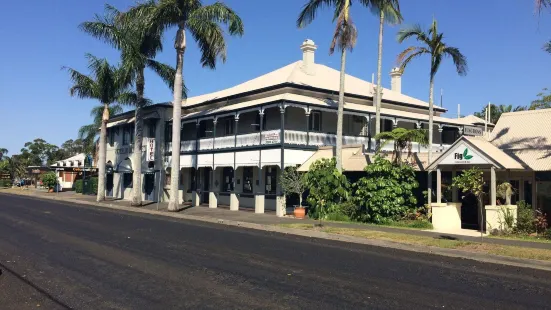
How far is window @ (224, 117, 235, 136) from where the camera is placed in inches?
Answer: 1267

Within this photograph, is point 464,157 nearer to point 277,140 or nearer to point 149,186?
point 277,140

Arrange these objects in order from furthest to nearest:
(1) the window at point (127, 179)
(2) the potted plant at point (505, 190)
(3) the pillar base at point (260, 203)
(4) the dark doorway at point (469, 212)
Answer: (1) the window at point (127, 179) → (3) the pillar base at point (260, 203) → (4) the dark doorway at point (469, 212) → (2) the potted plant at point (505, 190)

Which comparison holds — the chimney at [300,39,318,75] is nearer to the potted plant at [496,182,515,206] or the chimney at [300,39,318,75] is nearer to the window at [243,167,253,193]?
the window at [243,167,253,193]

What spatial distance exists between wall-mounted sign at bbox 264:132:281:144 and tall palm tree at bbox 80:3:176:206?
29.4 ft

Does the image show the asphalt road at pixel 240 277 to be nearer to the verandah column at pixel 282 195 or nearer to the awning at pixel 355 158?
the awning at pixel 355 158

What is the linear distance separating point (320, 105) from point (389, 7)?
20.2 feet

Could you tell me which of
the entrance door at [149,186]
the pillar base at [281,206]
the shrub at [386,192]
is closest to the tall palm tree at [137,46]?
the entrance door at [149,186]

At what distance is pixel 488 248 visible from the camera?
13.1 metres

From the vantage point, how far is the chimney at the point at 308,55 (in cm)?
3325

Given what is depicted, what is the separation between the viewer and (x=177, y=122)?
27484 mm

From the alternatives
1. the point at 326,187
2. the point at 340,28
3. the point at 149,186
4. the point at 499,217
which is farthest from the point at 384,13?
the point at 149,186

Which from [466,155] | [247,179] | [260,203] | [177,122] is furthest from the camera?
[247,179]

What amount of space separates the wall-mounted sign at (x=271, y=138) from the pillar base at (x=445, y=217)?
9.59 metres

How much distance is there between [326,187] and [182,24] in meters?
13.3
